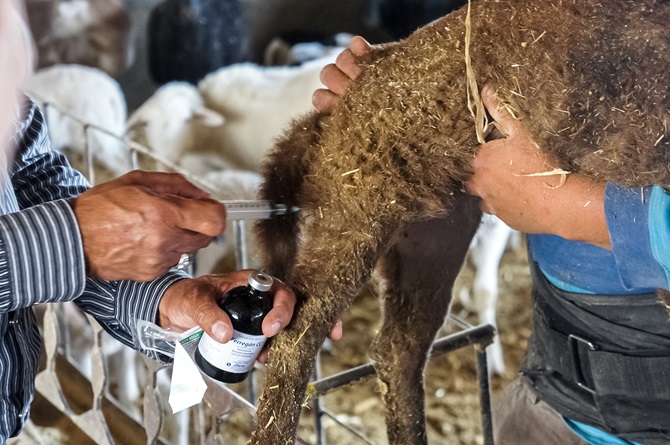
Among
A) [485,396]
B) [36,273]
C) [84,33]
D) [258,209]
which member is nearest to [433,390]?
[485,396]

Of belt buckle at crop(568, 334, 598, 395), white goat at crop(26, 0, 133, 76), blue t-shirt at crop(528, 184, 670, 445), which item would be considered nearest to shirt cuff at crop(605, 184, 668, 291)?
blue t-shirt at crop(528, 184, 670, 445)

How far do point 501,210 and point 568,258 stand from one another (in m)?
0.23

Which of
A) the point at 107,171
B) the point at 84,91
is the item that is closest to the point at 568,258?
the point at 107,171

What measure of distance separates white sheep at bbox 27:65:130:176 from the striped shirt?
2.72m

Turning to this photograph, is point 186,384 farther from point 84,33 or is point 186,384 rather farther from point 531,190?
point 84,33

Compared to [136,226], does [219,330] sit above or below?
below

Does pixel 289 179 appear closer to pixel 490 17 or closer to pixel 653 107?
pixel 490 17

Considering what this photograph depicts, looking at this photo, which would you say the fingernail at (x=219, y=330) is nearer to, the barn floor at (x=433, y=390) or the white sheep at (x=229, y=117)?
the barn floor at (x=433, y=390)

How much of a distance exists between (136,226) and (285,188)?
51 centimetres

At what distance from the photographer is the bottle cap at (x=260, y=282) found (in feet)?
4.66

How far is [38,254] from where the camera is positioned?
4.44 ft

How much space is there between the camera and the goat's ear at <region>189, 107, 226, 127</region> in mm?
4457

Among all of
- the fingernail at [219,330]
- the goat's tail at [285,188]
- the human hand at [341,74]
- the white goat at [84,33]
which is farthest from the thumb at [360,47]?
the white goat at [84,33]

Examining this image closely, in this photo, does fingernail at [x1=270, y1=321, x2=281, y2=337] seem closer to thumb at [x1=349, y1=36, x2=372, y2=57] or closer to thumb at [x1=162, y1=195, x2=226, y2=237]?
thumb at [x1=162, y1=195, x2=226, y2=237]
